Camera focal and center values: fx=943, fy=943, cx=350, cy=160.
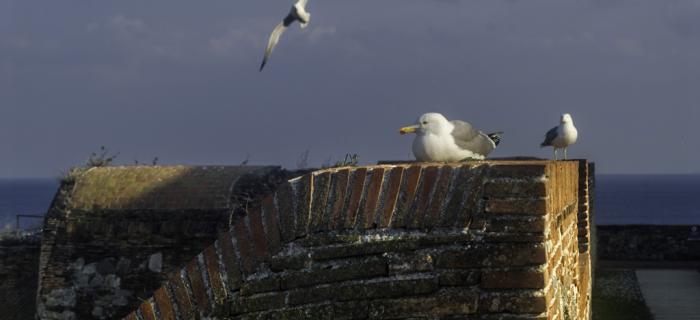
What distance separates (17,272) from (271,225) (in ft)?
38.4

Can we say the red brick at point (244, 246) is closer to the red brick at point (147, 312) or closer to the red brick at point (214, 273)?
the red brick at point (214, 273)

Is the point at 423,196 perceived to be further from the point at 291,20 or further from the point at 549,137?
the point at 549,137

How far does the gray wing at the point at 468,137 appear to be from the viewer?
533 cm

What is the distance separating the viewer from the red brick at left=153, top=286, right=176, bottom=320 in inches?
171

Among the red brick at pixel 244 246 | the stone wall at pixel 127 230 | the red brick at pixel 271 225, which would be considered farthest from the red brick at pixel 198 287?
the stone wall at pixel 127 230

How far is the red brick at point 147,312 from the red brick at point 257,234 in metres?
0.63

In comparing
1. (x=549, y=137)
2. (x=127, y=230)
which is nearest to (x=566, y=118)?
(x=549, y=137)

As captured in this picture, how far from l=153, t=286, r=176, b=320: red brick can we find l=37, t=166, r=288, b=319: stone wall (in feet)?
26.8

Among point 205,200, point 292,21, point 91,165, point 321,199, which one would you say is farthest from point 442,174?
point 91,165

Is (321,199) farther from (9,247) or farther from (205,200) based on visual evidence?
(9,247)

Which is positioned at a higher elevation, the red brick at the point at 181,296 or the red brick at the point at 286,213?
the red brick at the point at 286,213

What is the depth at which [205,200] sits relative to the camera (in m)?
13.2

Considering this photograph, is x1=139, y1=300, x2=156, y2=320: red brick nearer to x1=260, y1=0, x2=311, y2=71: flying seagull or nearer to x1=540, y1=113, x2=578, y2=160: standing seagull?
x1=260, y1=0, x2=311, y2=71: flying seagull

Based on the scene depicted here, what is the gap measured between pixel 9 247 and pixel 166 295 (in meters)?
11.3
